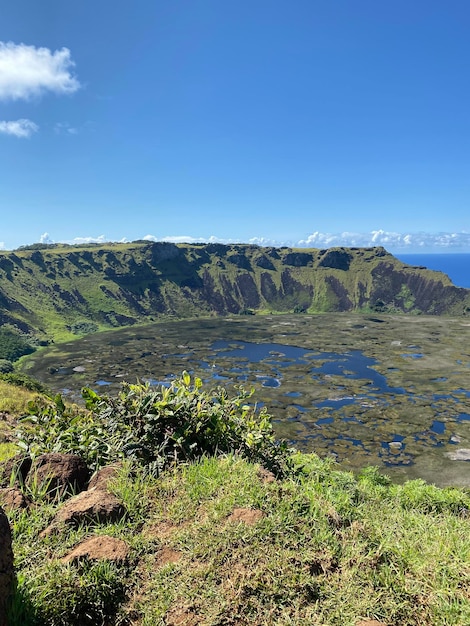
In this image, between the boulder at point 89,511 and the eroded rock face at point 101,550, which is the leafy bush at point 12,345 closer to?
the boulder at point 89,511

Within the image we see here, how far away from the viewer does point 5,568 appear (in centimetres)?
407

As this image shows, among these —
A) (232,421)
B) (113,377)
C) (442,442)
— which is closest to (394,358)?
(442,442)

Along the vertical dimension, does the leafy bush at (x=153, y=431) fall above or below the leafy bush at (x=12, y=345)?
above

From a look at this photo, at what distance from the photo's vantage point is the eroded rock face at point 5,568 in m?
3.83

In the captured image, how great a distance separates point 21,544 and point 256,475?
3.70m

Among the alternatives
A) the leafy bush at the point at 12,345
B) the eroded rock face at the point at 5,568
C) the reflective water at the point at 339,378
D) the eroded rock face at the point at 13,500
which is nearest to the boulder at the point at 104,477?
the eroded rock face at the point at 13,500

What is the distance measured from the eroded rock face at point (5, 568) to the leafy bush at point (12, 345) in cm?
18370

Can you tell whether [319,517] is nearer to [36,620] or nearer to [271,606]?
[271,606]

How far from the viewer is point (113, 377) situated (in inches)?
Answer: 4808

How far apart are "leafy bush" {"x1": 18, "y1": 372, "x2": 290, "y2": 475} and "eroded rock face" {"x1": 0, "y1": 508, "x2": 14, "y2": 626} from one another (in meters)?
2.89

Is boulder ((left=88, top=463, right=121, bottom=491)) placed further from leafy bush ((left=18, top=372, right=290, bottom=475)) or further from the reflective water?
the reflective water

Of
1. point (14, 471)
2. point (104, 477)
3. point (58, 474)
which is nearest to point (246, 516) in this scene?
point (104, 477)

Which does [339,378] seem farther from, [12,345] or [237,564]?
[12,345]

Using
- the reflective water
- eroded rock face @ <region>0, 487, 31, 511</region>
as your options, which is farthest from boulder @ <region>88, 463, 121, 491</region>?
the reflective water
